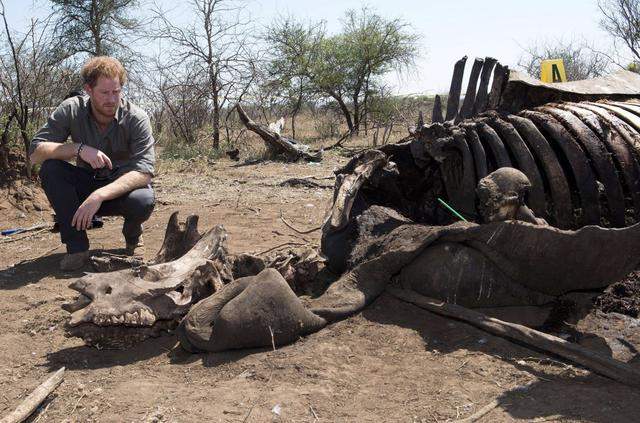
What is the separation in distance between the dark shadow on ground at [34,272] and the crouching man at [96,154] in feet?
0.26

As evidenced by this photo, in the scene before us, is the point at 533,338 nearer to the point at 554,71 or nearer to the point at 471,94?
the point at 471,94

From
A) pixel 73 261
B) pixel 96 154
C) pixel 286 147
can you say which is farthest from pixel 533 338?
pixel 286 147

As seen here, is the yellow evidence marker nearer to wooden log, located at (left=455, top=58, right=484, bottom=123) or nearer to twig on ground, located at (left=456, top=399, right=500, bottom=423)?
wooden log, located at (left=455, top=58, right=484, bottom=123)

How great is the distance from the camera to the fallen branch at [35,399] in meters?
2.49

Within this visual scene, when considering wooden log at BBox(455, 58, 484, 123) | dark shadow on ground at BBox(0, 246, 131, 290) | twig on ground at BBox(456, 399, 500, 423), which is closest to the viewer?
twig on ground at BBox(456, 399, 500, 423)

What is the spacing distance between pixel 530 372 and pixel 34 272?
11.7ft

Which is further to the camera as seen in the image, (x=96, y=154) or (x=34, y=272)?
(x=34, y=272)

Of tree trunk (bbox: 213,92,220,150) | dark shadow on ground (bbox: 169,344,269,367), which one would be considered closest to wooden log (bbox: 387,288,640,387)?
dark shadow on ground (bbox: 169,344,269,367)

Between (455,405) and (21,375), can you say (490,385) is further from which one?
(21,375)

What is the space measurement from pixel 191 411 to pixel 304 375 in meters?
0.53

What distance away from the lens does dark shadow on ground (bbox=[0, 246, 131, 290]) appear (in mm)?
4402

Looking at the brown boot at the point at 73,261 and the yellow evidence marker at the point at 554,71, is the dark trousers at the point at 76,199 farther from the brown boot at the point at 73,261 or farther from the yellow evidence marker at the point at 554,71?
the yellow evidence marker at the point at 554,71

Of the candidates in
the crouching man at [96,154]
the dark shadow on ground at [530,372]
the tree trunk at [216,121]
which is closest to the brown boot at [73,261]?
the crouching man at [96,154]

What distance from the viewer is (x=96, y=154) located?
4.28 meters
